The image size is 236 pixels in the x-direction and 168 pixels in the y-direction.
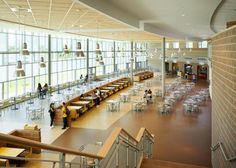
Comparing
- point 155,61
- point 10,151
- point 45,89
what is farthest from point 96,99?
point 155,61

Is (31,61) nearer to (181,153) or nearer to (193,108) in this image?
(193,108)

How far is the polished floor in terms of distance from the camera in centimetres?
1066

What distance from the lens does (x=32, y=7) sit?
28.0ft

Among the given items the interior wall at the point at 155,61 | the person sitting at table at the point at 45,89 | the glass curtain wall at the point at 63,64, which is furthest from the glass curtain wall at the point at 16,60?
the interior wall at the point at 155,61

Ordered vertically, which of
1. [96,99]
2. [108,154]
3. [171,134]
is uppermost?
[108,154]

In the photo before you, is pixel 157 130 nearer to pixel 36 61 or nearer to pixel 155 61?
pixel 36 61

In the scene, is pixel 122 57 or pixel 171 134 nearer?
pixel 171 134

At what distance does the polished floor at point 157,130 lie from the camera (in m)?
10.7

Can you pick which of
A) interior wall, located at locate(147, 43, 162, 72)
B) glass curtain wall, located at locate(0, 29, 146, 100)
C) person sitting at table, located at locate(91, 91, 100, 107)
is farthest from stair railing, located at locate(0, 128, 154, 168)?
interior wall, located at locate(147, 43, 162, 72)

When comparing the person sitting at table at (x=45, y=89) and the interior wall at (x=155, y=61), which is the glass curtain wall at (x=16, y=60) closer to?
the person sitting at table at (x=45, y=89)

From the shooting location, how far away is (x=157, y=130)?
13484 millimetres

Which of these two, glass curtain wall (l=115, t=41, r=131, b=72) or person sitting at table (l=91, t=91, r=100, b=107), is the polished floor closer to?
person sitting at table (l=91, t=91, r=100, b=107)

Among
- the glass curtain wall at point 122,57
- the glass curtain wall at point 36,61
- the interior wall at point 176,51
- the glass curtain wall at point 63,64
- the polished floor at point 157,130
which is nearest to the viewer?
the polished floor at point 157,130

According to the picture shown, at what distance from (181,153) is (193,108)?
8169 mm
